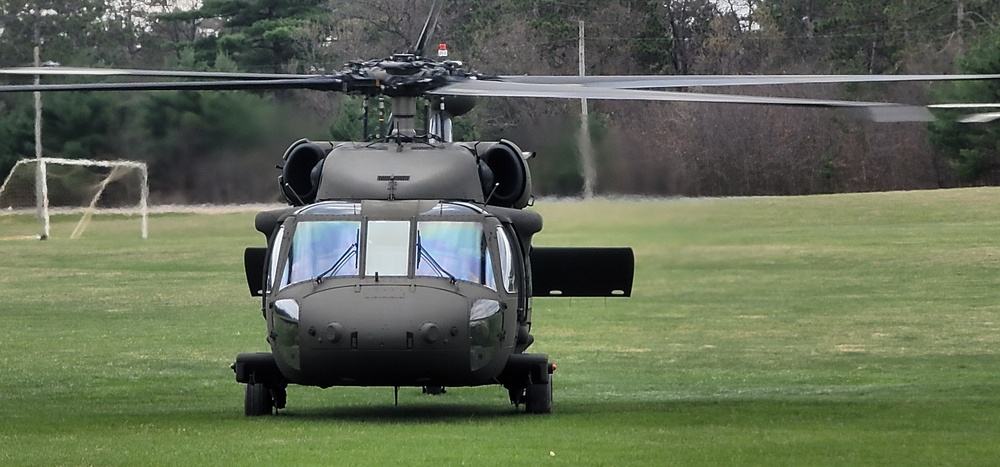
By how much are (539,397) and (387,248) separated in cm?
232

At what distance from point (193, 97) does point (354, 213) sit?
938cm

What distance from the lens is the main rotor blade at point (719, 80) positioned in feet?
44.8

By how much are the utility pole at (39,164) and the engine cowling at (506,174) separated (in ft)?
30.6

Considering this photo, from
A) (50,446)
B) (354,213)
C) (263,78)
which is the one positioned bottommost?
(50,446)

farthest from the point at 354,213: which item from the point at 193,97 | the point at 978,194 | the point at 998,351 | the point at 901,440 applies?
the point at 978,194

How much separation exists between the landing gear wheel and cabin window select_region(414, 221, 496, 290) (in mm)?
1608

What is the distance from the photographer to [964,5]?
65.5 m

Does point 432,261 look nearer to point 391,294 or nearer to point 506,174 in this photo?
point 391,294

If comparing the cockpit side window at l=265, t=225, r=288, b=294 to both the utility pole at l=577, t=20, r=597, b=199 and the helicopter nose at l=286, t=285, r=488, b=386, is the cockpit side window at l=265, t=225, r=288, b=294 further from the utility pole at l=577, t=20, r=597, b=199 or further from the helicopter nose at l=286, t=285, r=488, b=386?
the utility pole at l=577, t=20, r=597, b=199

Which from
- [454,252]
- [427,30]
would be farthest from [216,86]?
[427,30]

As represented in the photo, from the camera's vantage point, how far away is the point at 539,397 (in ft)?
53.6

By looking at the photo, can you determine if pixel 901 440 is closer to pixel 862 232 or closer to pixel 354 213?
pixel 354 213

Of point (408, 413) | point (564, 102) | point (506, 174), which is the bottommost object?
point (408, 413)

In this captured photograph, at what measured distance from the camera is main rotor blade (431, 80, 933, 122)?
38.7 feet
